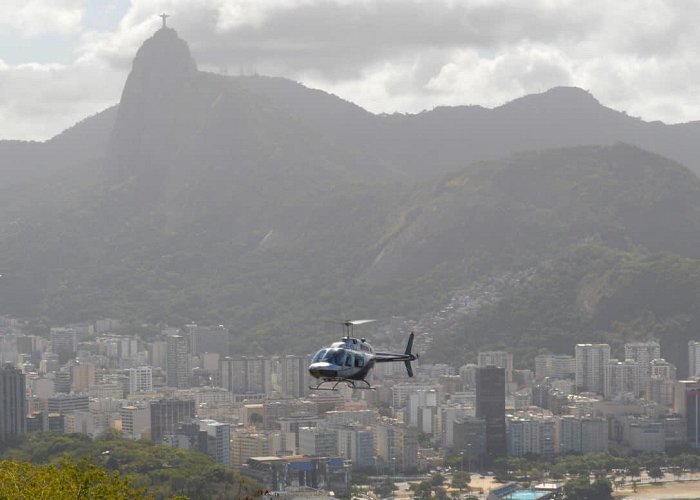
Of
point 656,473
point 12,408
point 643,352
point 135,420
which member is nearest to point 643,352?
point 643,352

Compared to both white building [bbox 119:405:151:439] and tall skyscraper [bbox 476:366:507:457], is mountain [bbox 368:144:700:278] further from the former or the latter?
white building [bbox 119:405:151:439]

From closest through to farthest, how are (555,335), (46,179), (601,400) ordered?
(601,400) → (555,335) → (46,179)

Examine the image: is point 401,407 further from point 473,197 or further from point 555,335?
point 473,197

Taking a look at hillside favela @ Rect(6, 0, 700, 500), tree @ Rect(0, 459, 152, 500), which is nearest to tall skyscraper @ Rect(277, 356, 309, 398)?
hillside favela @ Rect(6, 0, 700, 500)

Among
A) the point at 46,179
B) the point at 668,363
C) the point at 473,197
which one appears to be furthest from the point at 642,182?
the point at 46,179

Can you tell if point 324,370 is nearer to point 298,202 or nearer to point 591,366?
point 591,366

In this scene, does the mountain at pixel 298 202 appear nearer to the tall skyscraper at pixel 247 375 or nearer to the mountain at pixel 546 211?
the mountain at pixel 546 211

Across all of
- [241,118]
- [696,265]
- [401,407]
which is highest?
[241,118]

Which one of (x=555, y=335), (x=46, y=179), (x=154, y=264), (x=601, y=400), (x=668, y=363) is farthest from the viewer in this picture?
(x=46, y=179)

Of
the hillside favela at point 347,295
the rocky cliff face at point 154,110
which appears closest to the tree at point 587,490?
the hillside favela at point 347,295
